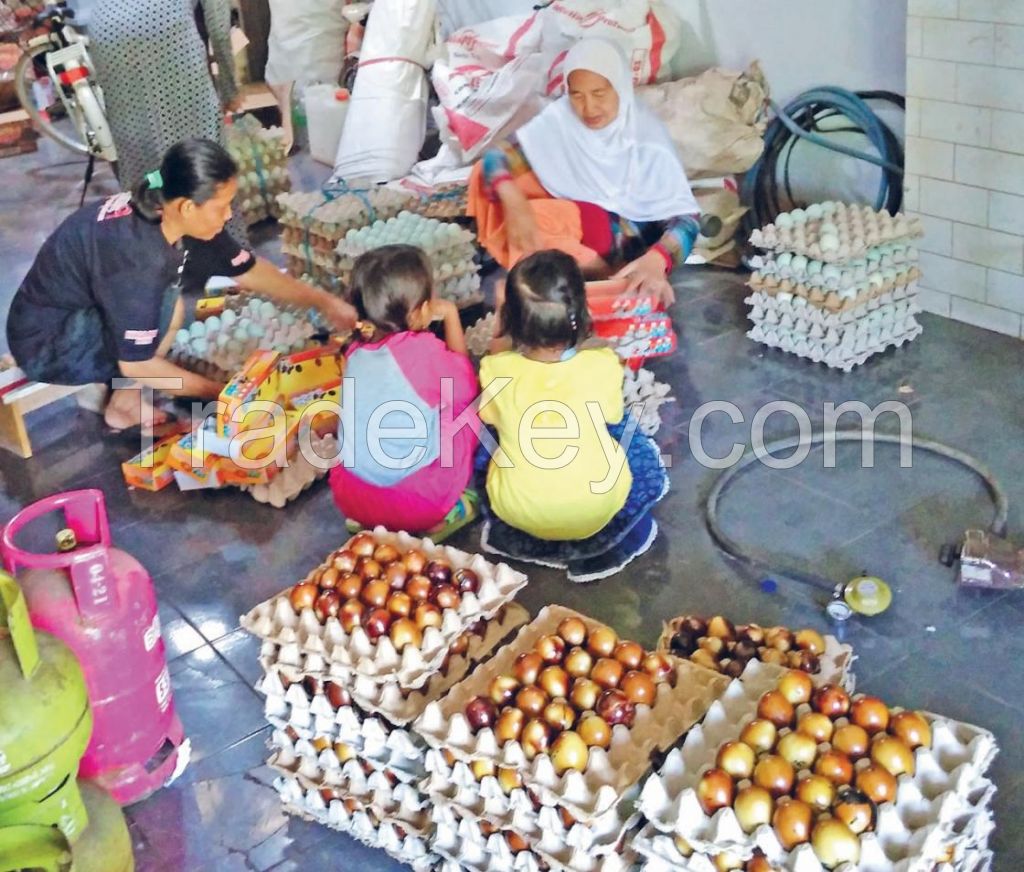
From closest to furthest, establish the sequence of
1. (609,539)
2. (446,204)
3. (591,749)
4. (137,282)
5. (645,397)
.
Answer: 1. (591,749)
2. (609,539)
3. (137,282)
4. (645,397)
5. (446,204)

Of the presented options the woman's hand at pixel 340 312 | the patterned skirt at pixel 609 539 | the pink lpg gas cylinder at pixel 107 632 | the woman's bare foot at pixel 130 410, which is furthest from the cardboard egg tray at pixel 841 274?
the pink lpg gas cylinder at pixel 107 632

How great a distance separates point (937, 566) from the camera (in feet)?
10.6

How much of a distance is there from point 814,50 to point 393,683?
3738 millimetres

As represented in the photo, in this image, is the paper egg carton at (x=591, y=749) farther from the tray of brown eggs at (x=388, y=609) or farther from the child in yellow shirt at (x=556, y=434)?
the child in yellow shirt at (x=556, y=434)

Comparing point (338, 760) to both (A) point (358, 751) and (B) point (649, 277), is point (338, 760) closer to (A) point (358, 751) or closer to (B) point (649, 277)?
(A) point (358, 751)

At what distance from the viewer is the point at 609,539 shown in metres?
3.36

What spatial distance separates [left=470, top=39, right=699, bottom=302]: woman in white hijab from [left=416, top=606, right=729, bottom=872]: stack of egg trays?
2372 mm

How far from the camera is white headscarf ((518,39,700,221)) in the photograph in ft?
14.8

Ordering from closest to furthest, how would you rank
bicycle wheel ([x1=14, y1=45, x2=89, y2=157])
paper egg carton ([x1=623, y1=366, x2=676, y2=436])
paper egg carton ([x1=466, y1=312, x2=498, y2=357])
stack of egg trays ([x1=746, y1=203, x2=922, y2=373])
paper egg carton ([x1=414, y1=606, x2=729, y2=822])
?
paper egg carton ([x1=414, y1=606, x2=729, y2=822])
paper egg carton ([x1=623, y1=366, x2=676, y2=436])
paper egg carton ([x1=466, y1=312, x2=498, y2=357])
stack of egg trays ([x1=746, y1=203, x2=922, y2=373])
bicycle wheel ([x1=14, y1=45, x2=89, y2=157])

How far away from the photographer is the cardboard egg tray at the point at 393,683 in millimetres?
Answer: 2334

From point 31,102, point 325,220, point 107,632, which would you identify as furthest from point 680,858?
point 31,102

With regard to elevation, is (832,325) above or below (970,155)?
below

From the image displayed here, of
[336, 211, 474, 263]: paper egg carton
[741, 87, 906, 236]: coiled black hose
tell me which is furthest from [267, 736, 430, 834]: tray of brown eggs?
[741, 87, 906, 236]: coiled black hose

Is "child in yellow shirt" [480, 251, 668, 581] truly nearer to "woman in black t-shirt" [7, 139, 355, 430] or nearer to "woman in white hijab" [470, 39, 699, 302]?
"woman in black t-shirt" [7, 139, 355, 430]
